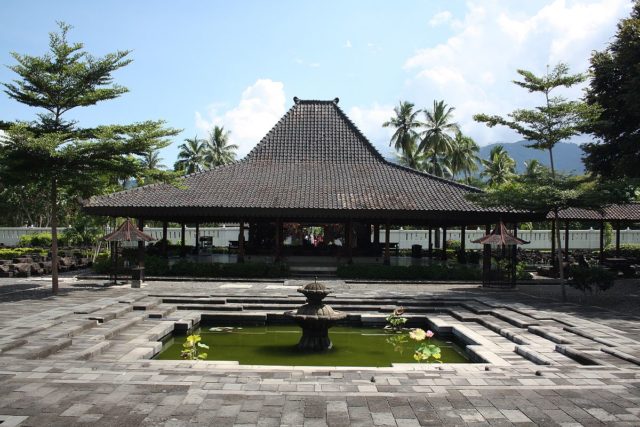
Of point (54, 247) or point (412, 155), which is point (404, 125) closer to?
point (412, 155)

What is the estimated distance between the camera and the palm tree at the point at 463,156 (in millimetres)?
47781

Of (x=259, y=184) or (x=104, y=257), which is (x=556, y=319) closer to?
(x=259, y=184)

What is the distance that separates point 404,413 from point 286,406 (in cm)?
129

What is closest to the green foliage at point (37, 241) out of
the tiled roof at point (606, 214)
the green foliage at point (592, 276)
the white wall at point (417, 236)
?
the white wall at point (417, 236)

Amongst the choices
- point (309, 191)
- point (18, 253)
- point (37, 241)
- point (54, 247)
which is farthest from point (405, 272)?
point (37, 241)

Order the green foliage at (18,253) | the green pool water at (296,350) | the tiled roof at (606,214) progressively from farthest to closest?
1. the green foliage at (18,253)
2. the tiled roof at (606,214)
3. the green pool water at (296,350)

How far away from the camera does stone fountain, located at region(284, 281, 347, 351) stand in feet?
32.8

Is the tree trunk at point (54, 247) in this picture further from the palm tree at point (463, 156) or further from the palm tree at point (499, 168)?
the palm tree at point (499, 168)

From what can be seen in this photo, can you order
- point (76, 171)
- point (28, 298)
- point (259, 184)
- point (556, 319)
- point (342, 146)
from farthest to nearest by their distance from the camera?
point (342, 146) < point (259, 184) < point (76, 171) < point (28, 298) < point (556, 319)

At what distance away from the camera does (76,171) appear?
15344 millimetres

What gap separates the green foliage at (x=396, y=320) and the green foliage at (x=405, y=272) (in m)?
7.41

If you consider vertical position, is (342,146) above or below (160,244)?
above

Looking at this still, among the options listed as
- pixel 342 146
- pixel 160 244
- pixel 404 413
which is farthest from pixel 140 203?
pixel 404 413

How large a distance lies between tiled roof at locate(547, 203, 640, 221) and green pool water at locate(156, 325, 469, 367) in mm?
14777
